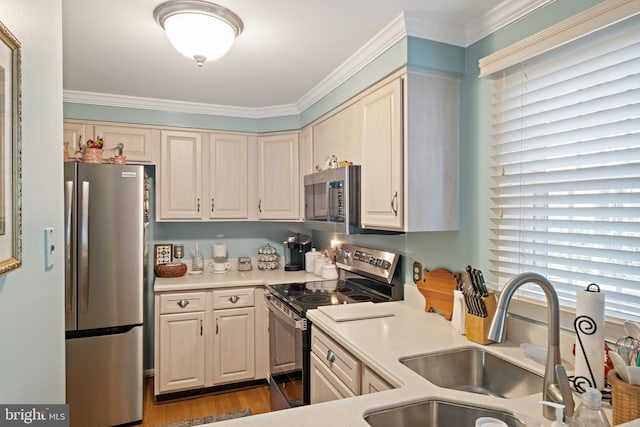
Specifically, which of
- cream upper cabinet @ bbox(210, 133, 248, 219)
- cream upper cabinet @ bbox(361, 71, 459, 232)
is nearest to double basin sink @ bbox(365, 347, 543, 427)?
cream upper cabinet @ bbox(361, 71, 459, 232)

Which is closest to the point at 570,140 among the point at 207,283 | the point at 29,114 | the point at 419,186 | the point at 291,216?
the point at 419,186

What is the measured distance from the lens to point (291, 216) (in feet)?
11.3

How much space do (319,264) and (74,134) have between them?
2185 mm

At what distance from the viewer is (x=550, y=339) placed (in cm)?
115

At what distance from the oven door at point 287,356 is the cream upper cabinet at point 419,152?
829mm

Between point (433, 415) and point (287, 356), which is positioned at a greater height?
point (433, 415)

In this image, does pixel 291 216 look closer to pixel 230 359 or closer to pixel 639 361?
pixel 230 359

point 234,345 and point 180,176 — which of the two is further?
point 180,176

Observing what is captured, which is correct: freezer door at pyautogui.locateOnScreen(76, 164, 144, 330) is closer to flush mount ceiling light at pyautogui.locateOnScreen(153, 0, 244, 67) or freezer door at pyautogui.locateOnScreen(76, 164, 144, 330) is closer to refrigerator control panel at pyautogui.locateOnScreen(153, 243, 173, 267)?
refrigerator control panel at pyautogui.locateOnScreen(153, 243, 173, 267)

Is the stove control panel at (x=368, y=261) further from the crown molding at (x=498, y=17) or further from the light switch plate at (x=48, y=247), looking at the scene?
the light switch plate at (x=48, y=247)

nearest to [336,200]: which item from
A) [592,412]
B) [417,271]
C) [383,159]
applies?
→ [383,159]

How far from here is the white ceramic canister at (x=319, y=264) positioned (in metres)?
3.28

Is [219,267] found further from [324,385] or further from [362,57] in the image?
[362,57]

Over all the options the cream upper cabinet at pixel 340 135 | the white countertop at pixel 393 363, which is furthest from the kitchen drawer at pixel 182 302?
the cream upper cabinet at pixel 340 135
